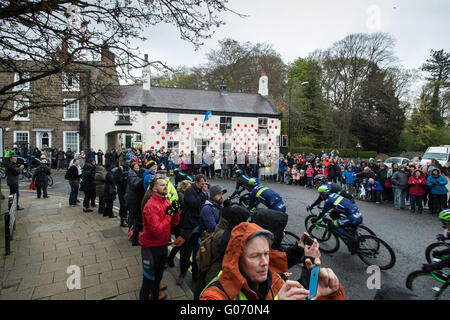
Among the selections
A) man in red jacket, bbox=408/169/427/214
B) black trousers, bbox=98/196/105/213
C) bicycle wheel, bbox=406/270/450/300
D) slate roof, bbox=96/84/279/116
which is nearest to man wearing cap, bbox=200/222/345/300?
bicycle wheel, bbox=406/270/450/300

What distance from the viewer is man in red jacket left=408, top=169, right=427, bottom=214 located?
885 centimetres

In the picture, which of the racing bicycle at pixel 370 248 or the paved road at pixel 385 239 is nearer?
the paved road at pixel 385 239

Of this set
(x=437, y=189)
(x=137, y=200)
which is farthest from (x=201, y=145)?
(x=137, y=200)

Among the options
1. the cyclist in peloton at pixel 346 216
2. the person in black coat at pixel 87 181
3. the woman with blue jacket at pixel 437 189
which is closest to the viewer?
the cyclist in peloton at pixel 346 216

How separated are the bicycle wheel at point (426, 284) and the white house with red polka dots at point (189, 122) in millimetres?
18239

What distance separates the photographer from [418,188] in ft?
29.4

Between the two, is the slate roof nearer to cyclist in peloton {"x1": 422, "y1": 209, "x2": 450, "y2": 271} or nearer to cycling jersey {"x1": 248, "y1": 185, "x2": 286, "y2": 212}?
cycling jersey {"x1": 248, "y1": 185, "x2": 286, "y2": 212}

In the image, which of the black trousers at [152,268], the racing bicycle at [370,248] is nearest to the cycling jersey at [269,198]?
the racing bicycle at [370,248]

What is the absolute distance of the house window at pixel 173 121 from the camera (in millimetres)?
23186

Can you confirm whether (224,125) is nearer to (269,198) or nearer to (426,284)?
(269,198)

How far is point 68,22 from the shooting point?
4004 millimetres

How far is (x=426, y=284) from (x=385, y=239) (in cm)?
227

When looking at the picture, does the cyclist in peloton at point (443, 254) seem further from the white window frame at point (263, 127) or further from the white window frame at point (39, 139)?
the white window frame at point (39, 139)
